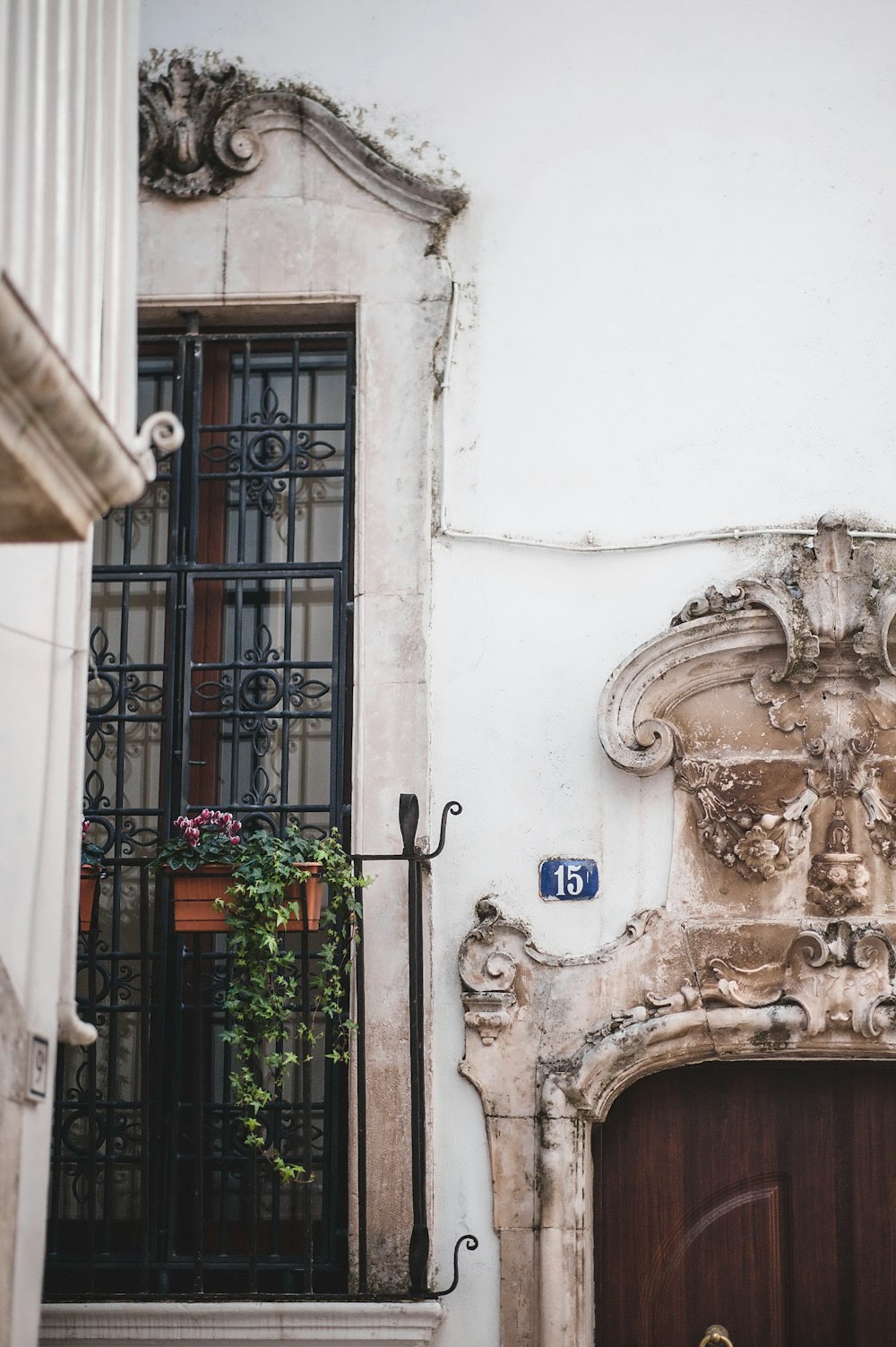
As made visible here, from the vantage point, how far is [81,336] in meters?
4.12

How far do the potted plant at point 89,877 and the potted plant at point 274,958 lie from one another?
0.49 m

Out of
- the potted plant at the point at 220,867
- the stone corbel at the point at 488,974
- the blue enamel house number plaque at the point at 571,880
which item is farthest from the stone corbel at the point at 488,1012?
the potted plant at the point at 220,867

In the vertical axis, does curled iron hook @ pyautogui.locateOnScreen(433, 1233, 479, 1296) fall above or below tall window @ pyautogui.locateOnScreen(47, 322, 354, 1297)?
below

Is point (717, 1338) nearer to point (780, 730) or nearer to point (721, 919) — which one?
point (721, 919)

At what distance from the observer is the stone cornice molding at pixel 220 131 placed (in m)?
6.39

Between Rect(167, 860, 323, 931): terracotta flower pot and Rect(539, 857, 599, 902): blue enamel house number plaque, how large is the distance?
77cm

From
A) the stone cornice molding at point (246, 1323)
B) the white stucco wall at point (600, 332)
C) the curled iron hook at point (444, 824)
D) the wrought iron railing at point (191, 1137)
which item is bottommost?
the stone cornice molding at point (246, 1323)

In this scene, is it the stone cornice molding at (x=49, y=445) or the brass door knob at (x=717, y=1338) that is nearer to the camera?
the stone cornice molding at (x=49, y=445)

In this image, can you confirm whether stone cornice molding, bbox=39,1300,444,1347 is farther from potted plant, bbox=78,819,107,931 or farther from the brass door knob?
potted plant, bbox=78,819,107,931

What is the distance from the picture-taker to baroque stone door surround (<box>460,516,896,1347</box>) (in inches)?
221

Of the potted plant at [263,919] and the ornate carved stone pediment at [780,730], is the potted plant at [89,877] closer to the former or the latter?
the potted plant at [263,919]

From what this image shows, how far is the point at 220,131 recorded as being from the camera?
6.44 m

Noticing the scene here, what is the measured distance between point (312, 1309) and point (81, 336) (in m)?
3.03

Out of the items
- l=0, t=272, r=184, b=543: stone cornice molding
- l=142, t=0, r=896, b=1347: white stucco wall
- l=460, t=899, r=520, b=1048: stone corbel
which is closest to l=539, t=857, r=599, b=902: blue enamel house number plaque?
l=142, t=0, r=896, b=1347: white stucco wall
